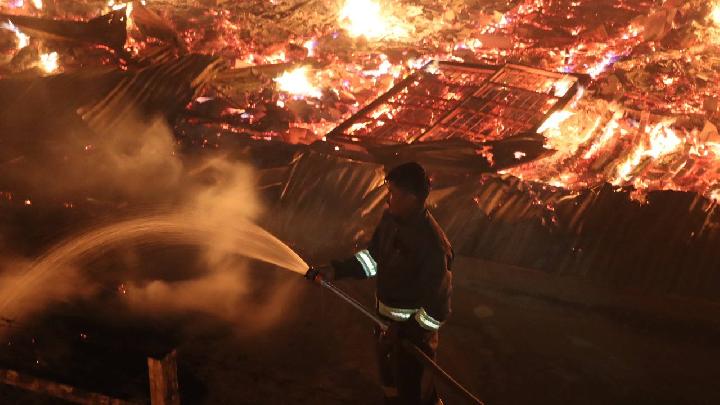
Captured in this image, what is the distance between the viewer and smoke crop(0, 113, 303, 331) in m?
6.79

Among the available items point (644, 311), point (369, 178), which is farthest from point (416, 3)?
point (644, 311)

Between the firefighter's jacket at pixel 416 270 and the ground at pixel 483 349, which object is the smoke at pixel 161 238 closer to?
the ground at pixel 483 349

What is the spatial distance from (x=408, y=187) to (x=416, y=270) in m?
0.62

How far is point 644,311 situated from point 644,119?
399 cm

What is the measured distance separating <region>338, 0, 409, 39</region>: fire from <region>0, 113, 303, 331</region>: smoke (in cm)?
642

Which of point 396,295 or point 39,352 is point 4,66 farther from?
point 396,295

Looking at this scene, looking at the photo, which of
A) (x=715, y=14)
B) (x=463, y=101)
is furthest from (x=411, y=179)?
(x=715, y=14)

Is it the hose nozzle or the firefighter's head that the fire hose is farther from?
the firefighter's head

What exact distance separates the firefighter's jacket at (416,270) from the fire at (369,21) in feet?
33.1

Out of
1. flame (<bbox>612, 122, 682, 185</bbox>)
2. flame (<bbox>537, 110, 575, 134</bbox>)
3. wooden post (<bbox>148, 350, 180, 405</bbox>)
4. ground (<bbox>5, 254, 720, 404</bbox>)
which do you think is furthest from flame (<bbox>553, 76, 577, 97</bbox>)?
wooden post (<bbox>148, 350, 180, 405</bbox>)

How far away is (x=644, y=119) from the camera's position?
30.8 ft

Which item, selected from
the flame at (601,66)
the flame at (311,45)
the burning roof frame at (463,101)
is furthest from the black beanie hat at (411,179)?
the flame at (311,45)

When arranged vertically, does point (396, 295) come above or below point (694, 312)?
above

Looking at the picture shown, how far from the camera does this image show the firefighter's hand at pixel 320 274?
468 cm
